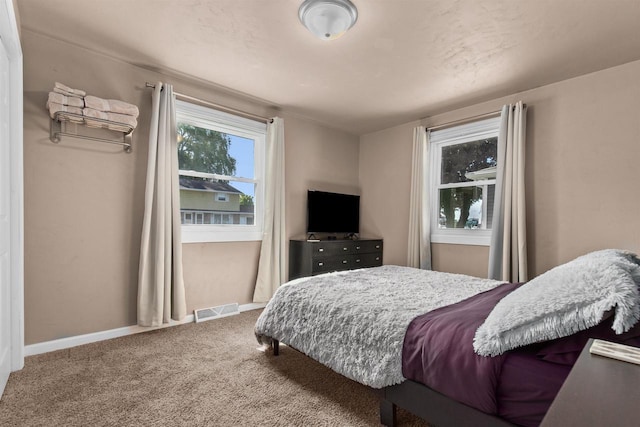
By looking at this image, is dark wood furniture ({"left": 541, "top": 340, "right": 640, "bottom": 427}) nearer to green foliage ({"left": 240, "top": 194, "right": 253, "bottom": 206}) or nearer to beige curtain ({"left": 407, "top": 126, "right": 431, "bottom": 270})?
beige curtain ({"left": 407, "top": 126, "right": 431, "bottom": 270})

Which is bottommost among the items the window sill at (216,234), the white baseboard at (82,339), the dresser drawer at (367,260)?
the white baseboard at (82,339)

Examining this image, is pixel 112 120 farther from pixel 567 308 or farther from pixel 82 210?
pixel 567 308

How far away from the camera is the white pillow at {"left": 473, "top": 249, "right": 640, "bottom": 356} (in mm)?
1051

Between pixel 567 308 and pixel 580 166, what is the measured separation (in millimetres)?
2656

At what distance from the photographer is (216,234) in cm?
361

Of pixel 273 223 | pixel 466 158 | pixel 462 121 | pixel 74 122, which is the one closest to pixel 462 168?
pixel 466 158

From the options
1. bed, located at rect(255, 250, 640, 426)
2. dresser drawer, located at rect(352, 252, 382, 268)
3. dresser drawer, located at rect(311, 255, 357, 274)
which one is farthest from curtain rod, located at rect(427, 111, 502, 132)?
bed, located at rect(255, 250, 640, 426)

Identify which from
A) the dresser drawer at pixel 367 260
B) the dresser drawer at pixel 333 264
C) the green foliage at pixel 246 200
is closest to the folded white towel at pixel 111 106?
the green foliage at pixel 246 200

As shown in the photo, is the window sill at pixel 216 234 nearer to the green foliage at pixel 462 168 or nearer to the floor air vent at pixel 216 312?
the floor air vent at pixel 216 312

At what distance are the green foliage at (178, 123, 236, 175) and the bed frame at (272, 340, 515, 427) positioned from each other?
115 inches

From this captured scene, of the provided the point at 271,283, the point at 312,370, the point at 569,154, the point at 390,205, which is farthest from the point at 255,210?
the point at 569,154

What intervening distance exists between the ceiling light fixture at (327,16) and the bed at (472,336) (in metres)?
1.79

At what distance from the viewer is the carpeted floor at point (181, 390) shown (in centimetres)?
170

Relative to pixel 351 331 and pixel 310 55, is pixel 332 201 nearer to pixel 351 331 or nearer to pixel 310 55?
pixel 310 55
